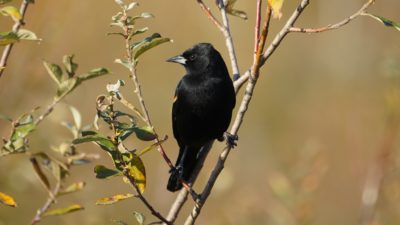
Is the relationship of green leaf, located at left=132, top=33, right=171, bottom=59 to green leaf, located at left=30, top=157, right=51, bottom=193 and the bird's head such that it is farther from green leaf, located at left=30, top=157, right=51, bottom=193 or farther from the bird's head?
the bird's head

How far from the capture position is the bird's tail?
148 inches

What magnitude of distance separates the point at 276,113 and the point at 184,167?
16.3ft

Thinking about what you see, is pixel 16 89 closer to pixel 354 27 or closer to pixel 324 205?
pixel 324 205

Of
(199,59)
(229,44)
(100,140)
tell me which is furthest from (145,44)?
(199,59)

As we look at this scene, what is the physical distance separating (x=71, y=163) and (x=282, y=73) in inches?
292

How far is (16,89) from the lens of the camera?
2.87 metres

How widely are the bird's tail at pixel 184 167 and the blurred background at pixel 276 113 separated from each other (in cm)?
6

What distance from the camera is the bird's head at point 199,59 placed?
406 cm

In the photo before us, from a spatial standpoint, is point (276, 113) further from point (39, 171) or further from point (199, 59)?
point (39, 171)

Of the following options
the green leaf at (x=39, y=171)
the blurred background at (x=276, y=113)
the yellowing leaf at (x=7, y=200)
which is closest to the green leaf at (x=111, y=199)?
the green leaf at (x=39, y=171)

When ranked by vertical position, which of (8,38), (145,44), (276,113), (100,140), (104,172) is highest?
(8,38)

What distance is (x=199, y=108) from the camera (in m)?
3.85

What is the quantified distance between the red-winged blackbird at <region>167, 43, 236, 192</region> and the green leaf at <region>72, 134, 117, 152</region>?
1.74 metres

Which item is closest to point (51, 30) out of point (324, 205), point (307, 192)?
point (307, 192)
